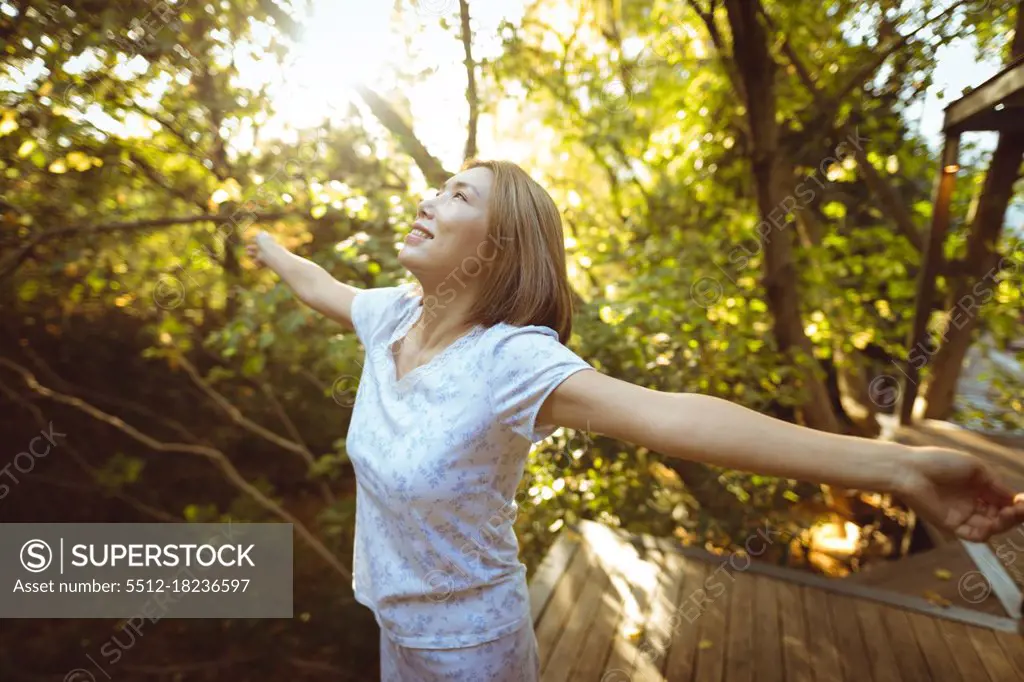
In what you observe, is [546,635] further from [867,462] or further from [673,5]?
[673,5]

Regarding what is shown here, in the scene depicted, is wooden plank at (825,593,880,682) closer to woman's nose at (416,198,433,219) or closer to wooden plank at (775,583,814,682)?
wooden plank at (775,583,814,682)

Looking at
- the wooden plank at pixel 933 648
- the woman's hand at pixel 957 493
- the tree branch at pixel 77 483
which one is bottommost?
the tree branch at pixel 77 483

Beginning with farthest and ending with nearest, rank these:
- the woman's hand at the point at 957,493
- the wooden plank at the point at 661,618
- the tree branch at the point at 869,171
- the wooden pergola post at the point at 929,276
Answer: the tree branch at the point at 869,171, the wooden pergola post at the point at 929,276, the wooden plank at the point at 661,618, the woman's hand at the point at 957,493

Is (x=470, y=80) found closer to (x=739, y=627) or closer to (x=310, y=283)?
(x=310, y=283)

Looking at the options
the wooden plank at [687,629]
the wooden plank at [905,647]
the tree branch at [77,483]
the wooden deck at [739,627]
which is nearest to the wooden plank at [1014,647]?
the wooden deck at [739,627]

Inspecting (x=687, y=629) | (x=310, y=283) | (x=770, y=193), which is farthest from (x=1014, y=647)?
(x=310, y=283)

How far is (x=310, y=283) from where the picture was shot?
1.87m

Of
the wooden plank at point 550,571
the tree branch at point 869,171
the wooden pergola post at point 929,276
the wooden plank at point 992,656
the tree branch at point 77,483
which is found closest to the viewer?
the wooden plank at point 992,656

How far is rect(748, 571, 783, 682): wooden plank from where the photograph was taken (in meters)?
2.25

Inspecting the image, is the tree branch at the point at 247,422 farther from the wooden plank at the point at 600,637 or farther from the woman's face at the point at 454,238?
the woman's face at the point at 454,238

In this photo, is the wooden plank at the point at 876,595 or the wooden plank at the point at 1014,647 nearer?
the wooden plank at the point at 1014,647

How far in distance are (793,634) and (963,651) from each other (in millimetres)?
559

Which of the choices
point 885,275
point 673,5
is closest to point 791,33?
point 673,5

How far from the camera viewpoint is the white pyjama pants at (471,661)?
4.14ft
